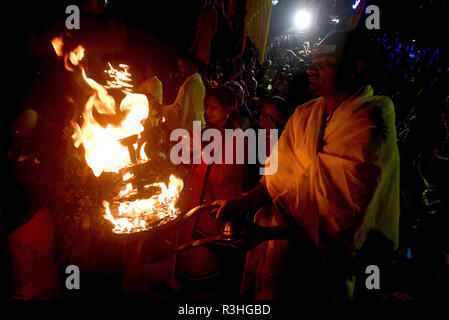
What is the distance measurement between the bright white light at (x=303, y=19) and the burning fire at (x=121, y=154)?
6.83 m

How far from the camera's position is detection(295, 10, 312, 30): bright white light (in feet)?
24.4

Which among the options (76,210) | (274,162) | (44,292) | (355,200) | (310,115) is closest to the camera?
(355,200)

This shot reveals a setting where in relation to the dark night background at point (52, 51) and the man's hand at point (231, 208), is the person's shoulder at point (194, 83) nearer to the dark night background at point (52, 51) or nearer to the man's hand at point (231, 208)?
the dark night background at point (52, 51)

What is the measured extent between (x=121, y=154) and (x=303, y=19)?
25.3 ft

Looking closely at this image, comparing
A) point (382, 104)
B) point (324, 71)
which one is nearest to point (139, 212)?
point (324, 71)

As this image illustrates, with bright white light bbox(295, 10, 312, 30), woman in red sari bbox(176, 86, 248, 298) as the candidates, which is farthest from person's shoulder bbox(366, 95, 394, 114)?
bright white light bbox(295, 10, 312, 30)

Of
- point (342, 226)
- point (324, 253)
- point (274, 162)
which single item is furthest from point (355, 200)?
point (274, 162)

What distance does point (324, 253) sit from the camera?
1.69 meters

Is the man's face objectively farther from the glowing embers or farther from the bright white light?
the bright white light

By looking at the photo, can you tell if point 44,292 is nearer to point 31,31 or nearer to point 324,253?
point 324,253

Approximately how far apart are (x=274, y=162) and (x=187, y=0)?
8.13 metres

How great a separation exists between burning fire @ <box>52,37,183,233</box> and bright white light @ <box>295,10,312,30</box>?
6.83 m

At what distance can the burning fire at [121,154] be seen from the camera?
1949 millimetres

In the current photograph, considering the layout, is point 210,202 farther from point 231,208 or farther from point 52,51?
point 52,51
